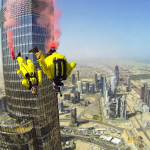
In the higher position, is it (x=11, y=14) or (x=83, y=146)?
(x=11, y=14)

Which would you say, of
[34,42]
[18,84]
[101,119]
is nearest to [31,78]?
[34,42]

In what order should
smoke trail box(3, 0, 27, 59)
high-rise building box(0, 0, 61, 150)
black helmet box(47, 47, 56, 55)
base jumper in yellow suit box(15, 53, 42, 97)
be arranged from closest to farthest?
black helmet box(47, 47, 56, 55), base jumper in yellow suit box(15, 53, 42, 97), smoke trail box(3, 0, 27, 59), high-rise building box(0, 0, 61, 150)

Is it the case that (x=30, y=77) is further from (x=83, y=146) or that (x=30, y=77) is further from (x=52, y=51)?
(x=83, y=146)

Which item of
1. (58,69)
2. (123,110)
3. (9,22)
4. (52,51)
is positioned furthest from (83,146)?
(52,51)

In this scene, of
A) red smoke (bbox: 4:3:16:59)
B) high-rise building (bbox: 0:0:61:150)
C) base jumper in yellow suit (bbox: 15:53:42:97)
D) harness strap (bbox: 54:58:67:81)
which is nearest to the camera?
harness strap (bbox: 54:58:67:81)

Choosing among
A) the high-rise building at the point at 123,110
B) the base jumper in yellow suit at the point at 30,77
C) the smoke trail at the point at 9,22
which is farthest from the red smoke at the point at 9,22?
the high-rise building at the point at 123,110

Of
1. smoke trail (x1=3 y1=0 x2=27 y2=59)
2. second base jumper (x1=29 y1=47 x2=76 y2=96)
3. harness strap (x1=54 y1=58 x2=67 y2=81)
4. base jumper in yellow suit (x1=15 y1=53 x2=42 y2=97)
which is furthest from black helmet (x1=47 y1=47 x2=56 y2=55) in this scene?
smoke trail (x1=3 y1=0 x2=27 y2=59)

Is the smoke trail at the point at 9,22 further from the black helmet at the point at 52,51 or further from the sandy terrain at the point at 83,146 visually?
the sandy terrain at the point at 83,146

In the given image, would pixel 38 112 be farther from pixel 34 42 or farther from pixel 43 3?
pixel 43 3

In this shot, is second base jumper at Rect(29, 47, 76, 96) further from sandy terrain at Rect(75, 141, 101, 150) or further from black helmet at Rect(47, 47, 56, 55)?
sandy terrain at Rect(75, 141, 101, 150)
